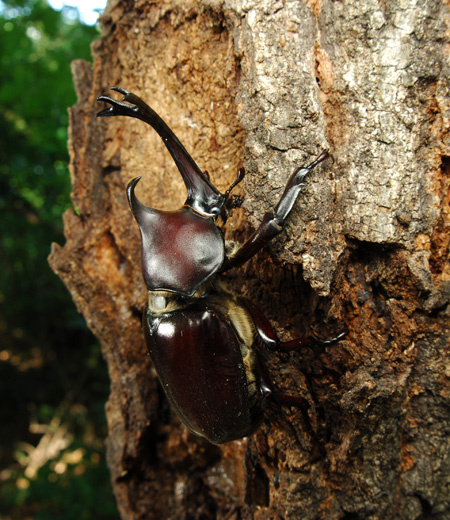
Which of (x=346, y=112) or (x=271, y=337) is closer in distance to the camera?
(x=346, y=112)

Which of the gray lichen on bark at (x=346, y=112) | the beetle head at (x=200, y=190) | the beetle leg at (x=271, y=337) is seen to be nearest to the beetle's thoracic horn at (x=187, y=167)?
the beetle head at (x=200, y=190)

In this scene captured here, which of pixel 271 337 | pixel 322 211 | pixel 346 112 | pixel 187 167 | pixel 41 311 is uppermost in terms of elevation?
pixel 346 112

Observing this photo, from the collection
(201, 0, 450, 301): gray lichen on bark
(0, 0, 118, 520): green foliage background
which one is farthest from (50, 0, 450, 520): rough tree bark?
(0, 0, 118, 520): green foliage background

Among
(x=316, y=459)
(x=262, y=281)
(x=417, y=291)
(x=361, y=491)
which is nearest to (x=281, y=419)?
(x=316, y=459)

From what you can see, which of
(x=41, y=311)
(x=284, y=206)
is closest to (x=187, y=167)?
(x=284, y=206)

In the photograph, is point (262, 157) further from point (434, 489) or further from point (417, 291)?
point (434, 489)

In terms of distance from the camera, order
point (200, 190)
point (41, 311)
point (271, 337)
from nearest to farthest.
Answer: point (271, 337) < point (200, 190) < point (41, 311)

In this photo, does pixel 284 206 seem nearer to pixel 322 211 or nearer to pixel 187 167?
pixel 322 211
